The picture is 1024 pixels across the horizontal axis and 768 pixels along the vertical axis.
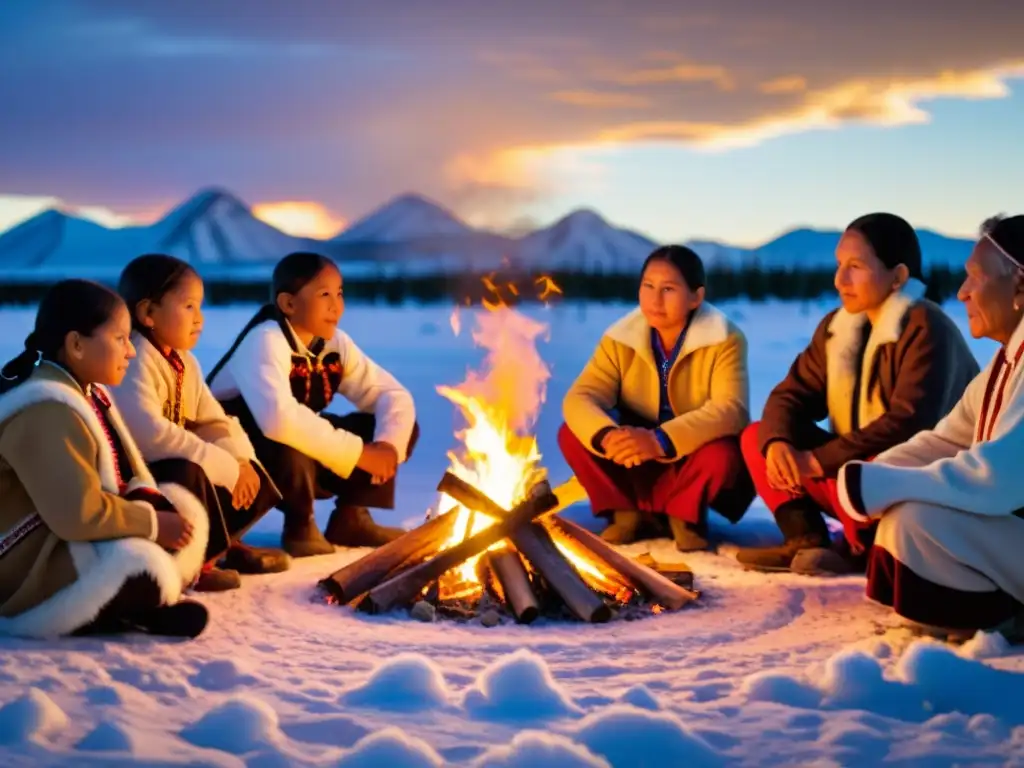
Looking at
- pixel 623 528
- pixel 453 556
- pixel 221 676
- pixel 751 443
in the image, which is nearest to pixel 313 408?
pixel 453 556

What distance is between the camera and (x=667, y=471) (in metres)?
6.43

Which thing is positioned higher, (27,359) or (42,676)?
(27,359)

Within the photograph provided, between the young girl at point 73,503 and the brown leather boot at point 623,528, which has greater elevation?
Result: the young girl at point 73,503

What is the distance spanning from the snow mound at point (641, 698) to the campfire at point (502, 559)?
1016 mm

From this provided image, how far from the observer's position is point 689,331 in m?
6.40

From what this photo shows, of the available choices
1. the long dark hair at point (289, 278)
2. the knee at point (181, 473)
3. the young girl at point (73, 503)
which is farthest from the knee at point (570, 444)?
the young girl at point (73, 503)

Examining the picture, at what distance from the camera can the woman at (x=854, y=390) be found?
556 centimetres

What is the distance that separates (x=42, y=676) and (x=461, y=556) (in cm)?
174

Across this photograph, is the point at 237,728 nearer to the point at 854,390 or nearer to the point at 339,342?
the point at 339,342

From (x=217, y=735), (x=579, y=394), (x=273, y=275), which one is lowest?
(x=217, y=735)

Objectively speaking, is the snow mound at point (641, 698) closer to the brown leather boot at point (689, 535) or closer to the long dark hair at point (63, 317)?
the long dark hair at point (63, 317)

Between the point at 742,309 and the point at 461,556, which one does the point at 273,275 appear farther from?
the point at 742,309

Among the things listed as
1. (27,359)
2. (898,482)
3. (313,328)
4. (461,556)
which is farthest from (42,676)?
(898,482)

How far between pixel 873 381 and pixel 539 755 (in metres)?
3.01
